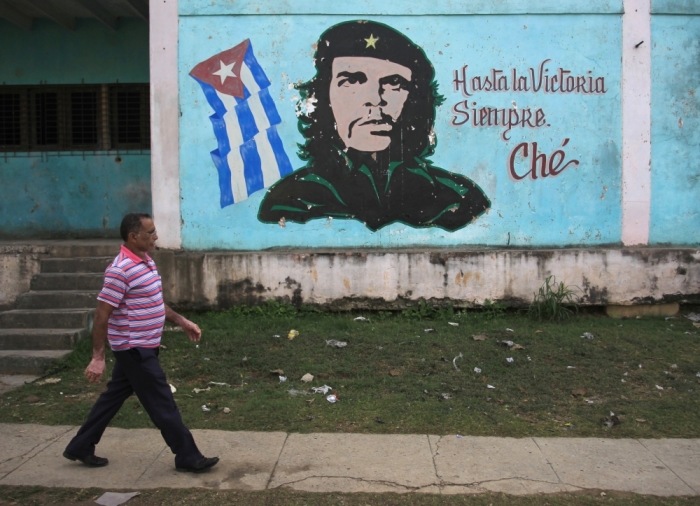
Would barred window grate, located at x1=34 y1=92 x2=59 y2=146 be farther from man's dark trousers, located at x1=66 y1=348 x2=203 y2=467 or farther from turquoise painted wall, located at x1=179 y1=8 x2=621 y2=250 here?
man's dark trousers, located at x1=66 y1=348 x2=203 y2=467

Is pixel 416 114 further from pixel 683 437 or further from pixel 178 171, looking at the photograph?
pixel 683 437

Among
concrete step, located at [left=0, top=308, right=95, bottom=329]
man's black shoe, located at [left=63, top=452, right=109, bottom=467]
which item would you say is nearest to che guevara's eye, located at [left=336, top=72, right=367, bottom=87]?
concrete step, located at [left=0, top=308, right=95, bottom=329]

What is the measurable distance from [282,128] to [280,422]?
4160 millimetres

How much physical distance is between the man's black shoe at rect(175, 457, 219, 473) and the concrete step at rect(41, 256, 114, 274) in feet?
14.2

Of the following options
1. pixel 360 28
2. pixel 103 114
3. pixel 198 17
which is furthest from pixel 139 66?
pixel 360 28

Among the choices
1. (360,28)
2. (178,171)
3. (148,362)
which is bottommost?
(148,362)

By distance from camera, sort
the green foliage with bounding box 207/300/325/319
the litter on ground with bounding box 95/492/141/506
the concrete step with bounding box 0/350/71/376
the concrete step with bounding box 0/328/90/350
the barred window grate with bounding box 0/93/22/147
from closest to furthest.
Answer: the litter on ground with bounding box 95/492/141/506 < the concrete step with bounding box 0/350/71/376 < the concrete step with bounding box 0/328/90/350 < the green foliage with bounding box 207/300/325/319 < the barred window grate with bounding box 0/93/22/147

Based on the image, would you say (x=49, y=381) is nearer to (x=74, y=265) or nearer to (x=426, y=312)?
(x=74, y=265)

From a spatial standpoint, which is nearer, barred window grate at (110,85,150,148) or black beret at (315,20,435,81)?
black beret at (315,20,435,81)

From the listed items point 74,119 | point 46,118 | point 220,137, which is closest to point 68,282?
point 220,137

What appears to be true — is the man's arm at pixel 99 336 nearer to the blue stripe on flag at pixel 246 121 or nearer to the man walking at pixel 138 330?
the man walking at pixel 138 330

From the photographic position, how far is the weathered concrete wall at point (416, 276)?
24.8ft

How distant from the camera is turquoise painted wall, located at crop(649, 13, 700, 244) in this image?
25.1 ft

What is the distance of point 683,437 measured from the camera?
459 cm
